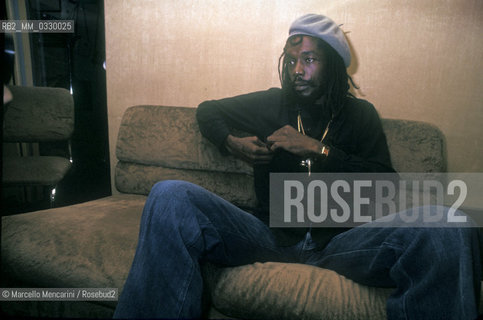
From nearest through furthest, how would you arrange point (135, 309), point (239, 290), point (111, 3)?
point (135, 309), point (239, 290), point (111, 3)

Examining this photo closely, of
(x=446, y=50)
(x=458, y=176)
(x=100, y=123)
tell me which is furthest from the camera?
(x=100, y=123)

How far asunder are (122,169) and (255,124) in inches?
31.3

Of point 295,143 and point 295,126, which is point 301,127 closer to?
point 295,126

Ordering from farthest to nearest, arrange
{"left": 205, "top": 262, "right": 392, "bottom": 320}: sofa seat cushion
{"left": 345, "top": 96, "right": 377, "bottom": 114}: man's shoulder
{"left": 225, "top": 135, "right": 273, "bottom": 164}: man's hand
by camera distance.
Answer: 1. {"left": 345, "top": 96, "right": 377, "bottom": 114}: man's shoulder
2. {"left": 225, "top": 135, "right": 273, "bottom": 164}: man's hand
3. {"left": 205, "top": 262, "right": 392, "bottom": 320}: sofa seat cushion

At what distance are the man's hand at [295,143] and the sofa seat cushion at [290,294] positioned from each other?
1.31ft

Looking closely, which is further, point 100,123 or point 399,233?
point 100,123

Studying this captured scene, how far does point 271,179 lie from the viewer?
1.10 meters

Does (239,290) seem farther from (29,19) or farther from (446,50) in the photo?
(29,19)

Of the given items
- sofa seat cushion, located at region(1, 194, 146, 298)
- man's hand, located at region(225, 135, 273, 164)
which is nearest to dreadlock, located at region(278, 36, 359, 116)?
man's hand, located at region(225, 135, 273, 164)

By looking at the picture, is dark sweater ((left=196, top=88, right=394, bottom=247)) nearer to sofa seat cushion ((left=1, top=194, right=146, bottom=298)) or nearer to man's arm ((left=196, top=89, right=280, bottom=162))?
man's arm ((left=196, top=89, right=280, bottom=162))

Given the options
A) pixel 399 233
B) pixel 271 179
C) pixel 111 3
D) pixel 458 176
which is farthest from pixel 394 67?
pixel 111 3

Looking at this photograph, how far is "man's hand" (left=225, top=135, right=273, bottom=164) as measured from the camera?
1076mm

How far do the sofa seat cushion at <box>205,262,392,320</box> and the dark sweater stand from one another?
15 centimetres

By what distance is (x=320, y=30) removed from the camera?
1117 millimetres
